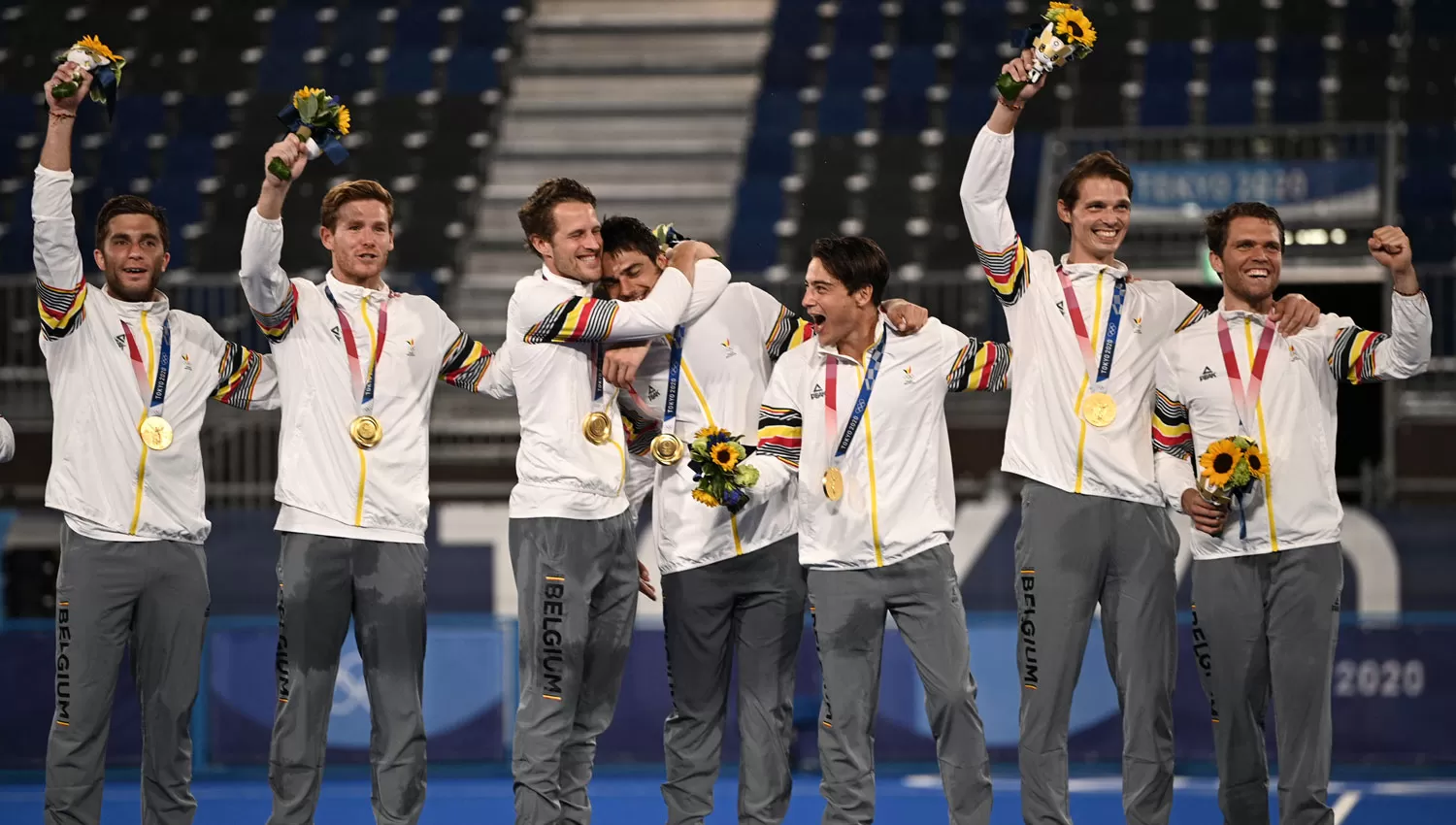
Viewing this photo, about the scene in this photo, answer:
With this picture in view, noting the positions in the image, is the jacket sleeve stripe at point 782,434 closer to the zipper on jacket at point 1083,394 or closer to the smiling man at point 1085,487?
the smiling man at point 1085,487

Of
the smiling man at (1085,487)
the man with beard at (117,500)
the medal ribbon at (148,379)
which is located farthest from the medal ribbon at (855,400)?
the medal ribbon at (148,379)

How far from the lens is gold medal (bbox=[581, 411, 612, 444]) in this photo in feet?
19.5

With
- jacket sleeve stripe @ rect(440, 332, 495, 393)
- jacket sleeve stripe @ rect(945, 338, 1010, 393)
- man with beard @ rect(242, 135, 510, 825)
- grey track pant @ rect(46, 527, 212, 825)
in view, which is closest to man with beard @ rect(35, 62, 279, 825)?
grey track pant @ rect(46, 527, 212, 825)

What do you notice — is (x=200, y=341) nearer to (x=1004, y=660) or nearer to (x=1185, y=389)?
(x=1185, y=389)

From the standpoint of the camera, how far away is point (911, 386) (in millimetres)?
5898

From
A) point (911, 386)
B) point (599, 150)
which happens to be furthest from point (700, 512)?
point (599, 150)

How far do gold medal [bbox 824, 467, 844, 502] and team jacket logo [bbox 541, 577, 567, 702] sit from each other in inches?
40.1

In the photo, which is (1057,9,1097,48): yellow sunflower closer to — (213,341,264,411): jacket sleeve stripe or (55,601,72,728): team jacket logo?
(213,341,264,411): jacket sleeve stripe

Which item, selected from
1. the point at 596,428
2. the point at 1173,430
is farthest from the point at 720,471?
the point at 1173,430

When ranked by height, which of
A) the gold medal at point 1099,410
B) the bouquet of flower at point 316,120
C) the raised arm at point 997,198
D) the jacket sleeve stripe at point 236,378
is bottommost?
the gold medal at point 1099,410

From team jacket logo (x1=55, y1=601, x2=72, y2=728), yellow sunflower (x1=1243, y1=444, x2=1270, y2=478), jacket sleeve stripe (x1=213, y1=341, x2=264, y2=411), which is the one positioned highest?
jacket sleeve stripe (x1=213, y1=341, x2=264, y2=411)

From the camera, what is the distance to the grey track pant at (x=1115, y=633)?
227 inches

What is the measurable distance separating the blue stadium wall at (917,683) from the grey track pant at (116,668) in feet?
11.7

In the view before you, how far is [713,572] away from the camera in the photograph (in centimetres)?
607
